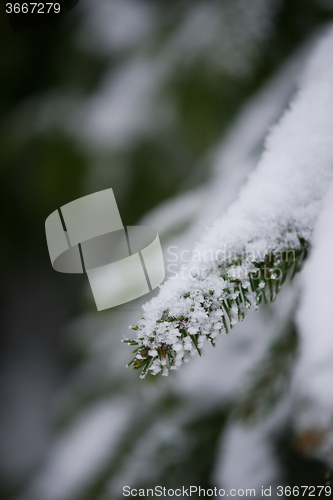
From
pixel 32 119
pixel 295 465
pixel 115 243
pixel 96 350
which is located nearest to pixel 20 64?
pixel 32 119

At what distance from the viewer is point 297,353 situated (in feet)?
1.03

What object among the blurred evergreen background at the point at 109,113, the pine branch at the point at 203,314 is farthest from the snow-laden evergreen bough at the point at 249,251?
the blurred evergreen background at the point at 109,113

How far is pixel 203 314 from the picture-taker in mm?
205

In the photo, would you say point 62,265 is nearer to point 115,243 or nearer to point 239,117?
point 115,243

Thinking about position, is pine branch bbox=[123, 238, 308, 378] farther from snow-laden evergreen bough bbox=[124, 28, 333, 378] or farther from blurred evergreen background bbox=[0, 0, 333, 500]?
blurred evergreen background bbox=[0, 0, 333, 500]

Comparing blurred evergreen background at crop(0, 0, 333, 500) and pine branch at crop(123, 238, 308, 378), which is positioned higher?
blurred evergreen background at crop(0, 0, 333, 500)

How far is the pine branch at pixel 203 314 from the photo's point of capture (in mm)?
205

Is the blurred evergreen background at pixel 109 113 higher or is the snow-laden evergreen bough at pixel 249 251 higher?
the blurred evergreen background at pixel 109 113

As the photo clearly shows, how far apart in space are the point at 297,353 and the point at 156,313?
0.18 metres

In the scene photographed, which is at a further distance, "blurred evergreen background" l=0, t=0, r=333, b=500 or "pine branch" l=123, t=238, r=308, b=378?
"blurred evergreen background" l=0, t=0, r=333, b=500

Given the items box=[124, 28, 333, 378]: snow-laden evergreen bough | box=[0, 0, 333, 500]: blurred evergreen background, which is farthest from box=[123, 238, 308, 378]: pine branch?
box=[0, 0, 333, 500]: blurred evergreen background

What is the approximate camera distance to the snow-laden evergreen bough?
208 millimetres

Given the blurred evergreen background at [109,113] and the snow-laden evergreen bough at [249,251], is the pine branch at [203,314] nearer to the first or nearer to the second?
the snow-laden evergreen bough at [249,251]

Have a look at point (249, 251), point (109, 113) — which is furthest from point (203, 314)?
point (109, 113)
